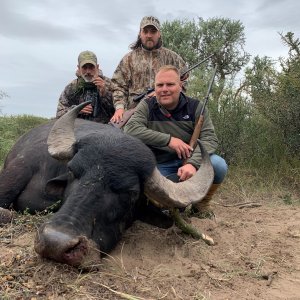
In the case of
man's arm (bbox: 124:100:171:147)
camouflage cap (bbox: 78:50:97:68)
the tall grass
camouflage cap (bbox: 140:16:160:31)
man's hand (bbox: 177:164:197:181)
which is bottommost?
the tall grass

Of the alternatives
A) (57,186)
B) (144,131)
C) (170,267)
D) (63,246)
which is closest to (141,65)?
(144,131)

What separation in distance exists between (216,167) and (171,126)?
691mm

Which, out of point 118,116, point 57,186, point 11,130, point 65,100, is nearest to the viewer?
point 57,186

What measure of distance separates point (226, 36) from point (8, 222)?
59.1 feet

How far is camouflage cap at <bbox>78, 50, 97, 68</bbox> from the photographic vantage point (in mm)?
7176

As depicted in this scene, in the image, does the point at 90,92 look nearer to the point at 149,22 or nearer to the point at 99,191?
the point at 149,22

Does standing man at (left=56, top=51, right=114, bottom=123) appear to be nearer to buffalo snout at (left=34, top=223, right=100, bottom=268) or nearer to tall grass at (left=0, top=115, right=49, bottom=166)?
tall grass at (left=0, top=115, right=49, bottom=166)

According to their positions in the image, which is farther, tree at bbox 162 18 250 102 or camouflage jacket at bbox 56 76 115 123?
tree at bbox 162 18 250 102

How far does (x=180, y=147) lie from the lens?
490cm

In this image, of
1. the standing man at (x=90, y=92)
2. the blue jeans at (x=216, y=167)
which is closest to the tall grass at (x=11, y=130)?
the standing man at (x=90, y=92)

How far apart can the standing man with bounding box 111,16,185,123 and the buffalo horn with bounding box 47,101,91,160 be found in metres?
2.77

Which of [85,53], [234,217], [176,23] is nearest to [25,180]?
[234,217]

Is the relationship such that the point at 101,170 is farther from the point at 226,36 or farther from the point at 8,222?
the point at 226,36

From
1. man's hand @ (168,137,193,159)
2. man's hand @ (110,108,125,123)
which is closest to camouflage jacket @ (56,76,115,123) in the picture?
man's hand @ (110,108,125,123)
